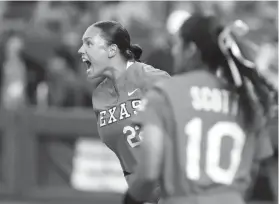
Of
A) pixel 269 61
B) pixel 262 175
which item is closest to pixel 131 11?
pixel 269 61

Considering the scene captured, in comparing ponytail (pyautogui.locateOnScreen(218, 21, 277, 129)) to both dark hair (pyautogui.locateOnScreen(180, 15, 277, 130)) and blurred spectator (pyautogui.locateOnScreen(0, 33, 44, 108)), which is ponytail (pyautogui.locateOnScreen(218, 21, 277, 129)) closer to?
dark hair (pyautogui.locateOnScreen(180, 15, 277, 130))

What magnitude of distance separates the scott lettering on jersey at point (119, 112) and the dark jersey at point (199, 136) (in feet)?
2.40

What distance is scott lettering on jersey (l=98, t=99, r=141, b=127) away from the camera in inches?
145

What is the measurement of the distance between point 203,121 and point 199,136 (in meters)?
0.06

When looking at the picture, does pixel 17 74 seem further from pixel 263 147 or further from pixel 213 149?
pixel 213 149

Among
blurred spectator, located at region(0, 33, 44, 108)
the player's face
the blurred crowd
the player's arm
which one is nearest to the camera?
the player's arm

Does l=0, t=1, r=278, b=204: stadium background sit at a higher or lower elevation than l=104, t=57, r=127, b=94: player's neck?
lower

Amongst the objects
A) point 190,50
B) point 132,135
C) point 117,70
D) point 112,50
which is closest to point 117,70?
point 117,70

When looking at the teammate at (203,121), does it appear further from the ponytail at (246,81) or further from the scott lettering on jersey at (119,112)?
the scott lettering on jersey at (119,112)

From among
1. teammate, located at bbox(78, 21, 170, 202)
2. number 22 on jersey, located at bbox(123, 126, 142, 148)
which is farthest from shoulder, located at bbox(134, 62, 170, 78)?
number 22 on jersey, located at bbox(123, 126, 142, 148)

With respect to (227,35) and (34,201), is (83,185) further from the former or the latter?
(227,35)

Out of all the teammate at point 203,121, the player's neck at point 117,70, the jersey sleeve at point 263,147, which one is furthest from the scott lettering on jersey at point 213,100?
the player's neck at point 117,70

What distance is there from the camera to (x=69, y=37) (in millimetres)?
11156

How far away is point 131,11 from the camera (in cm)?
1124
